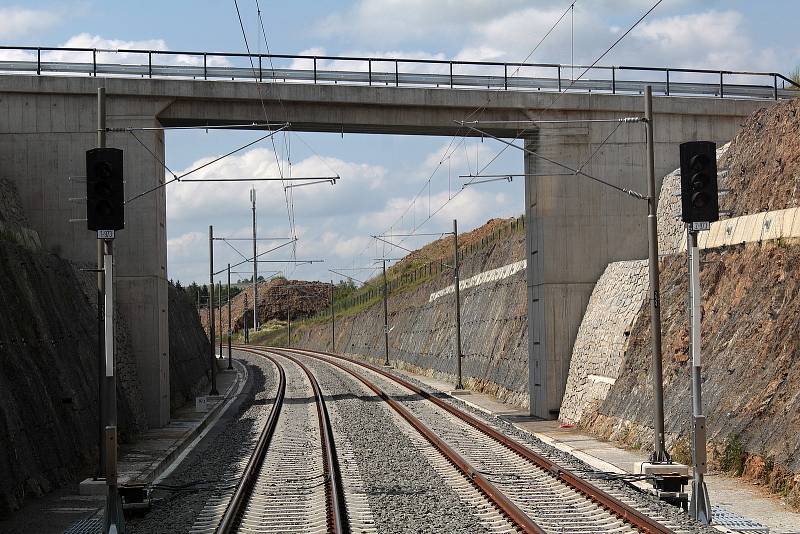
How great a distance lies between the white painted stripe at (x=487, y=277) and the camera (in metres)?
49.8

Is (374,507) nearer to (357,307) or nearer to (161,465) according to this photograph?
(161,465)

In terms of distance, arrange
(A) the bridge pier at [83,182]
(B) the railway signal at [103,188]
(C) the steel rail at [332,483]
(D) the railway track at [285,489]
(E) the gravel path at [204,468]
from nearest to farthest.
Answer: (C) the steel rail at [332,483] → (D) the railway track at [285,489] → (B) the railway signal at [103,188] → (E) the gravel path at [204,468] → (A) the bridge pier at [83,182]

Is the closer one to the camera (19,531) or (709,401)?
(19,531)

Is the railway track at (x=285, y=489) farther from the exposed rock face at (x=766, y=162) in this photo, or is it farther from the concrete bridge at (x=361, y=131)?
the exposed rock face at (x=766, y=162)

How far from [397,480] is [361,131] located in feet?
52.9

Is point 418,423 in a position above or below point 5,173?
below

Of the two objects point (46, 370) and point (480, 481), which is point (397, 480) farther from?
point (46, 370)

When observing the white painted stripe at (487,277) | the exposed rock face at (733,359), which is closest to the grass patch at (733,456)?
the exposed rock face at (733,359)

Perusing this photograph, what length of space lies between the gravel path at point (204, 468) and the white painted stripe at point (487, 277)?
41.9 ft

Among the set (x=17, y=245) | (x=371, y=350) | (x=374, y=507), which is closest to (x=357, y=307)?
A: (x=371, y=350)

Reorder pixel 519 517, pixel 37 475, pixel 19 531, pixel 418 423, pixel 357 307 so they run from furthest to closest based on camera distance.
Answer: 1. pixel 357 307
2. pixel 418 423
3. pixel 37 475
4. pixel 19 531
5. pixel 519 517

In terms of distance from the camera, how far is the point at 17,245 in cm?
2438

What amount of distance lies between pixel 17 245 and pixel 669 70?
66.5ft

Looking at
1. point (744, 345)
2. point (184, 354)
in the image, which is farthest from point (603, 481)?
point (184, 354)
